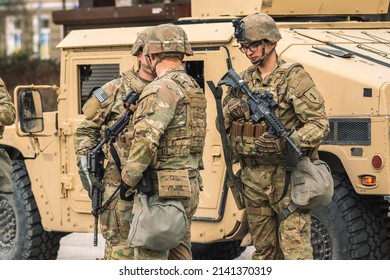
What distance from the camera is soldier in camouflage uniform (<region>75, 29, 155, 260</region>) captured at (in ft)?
23.9

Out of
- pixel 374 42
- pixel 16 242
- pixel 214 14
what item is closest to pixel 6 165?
pixel 16 242

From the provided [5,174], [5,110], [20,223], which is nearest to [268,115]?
[5,110]

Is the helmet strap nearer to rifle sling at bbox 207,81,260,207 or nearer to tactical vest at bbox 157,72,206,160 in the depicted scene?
rifle sling at bbox 207,81,260,207

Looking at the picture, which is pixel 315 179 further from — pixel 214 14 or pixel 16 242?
pixel 16 242

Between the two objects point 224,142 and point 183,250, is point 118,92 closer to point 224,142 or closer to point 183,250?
point 224,142

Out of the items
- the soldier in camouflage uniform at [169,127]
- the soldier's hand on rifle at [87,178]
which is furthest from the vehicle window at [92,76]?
the soldier in camouflage uniform at [169,127]

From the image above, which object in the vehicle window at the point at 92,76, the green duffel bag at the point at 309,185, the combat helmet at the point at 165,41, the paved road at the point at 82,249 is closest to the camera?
the combat helmet at the point at 165,41

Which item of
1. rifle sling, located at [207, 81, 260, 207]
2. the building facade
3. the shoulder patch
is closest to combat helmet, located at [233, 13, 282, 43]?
rifle sling, located at [207, 81, 260, 207]

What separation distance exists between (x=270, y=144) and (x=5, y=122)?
219 centimetres

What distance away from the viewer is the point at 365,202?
8328mm

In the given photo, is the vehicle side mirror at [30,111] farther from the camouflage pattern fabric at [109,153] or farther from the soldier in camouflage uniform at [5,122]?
the camouflage pattern fabric at [109,153]

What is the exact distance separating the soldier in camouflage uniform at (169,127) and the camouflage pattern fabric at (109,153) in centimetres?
39

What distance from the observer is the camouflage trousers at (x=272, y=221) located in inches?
286

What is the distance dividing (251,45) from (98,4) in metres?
8.82
